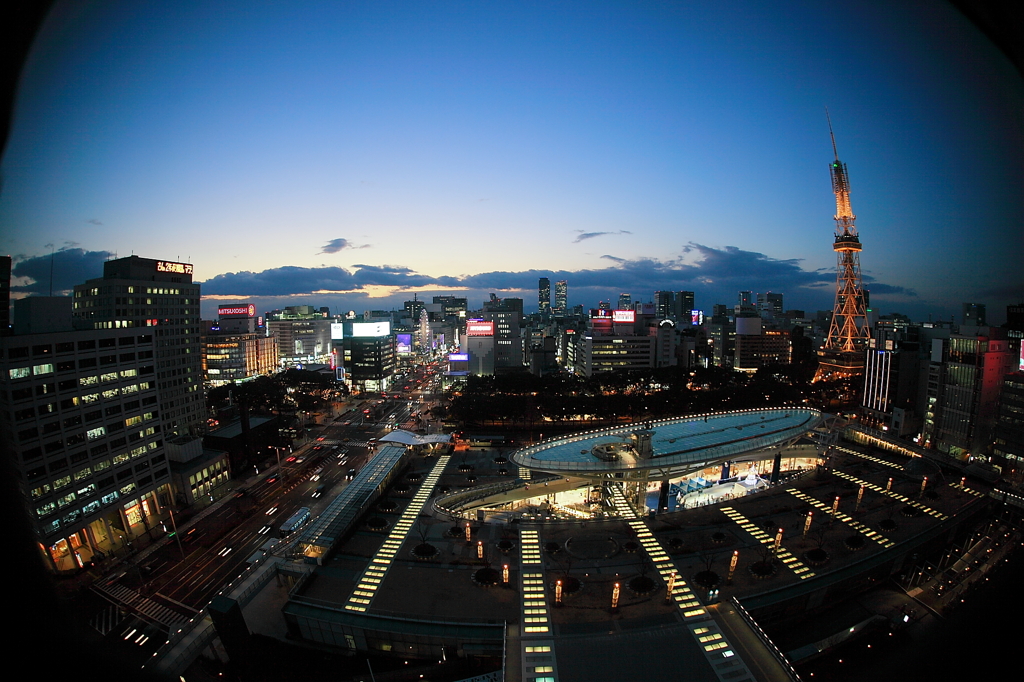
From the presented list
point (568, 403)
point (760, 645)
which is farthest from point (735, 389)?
point (760, 645)

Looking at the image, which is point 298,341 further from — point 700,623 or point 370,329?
point 700,623

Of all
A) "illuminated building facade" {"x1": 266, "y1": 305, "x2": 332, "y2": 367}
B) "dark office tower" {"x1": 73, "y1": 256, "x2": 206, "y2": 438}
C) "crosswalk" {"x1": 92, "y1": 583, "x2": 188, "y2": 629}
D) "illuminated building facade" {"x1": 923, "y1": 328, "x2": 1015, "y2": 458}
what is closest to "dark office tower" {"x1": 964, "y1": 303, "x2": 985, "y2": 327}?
"crosswalk" {"x1": 92, "y1": 583, "x2": 188, "y2": 629}

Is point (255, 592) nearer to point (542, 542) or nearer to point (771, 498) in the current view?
point (542, 542)

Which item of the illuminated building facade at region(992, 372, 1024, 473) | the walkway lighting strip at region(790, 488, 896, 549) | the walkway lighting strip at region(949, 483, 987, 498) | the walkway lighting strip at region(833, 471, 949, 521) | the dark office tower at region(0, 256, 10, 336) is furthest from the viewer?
the illuminated building facade at region(992, 372, 1024, 473)

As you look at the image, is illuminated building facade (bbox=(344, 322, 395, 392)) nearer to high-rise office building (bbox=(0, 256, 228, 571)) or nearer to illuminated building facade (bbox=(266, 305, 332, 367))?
illuminated building facade (bbox=(266, 305, 332, 367))

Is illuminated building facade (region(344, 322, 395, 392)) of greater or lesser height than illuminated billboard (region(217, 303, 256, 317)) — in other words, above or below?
below

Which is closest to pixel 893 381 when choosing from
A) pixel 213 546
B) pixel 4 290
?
pixel 213 546

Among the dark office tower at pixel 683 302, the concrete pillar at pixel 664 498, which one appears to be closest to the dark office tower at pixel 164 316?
the concrete pillar at pixel 664 498
